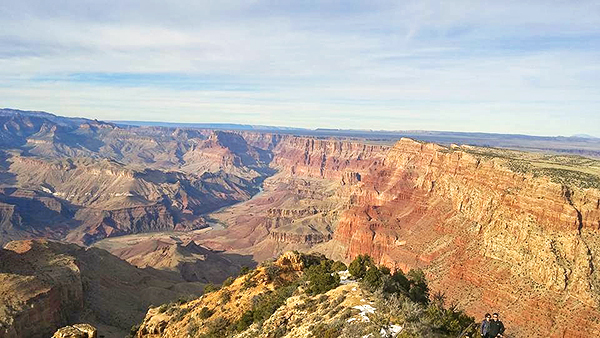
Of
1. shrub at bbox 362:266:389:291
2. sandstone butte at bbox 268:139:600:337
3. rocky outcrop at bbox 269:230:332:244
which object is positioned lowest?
rocky outcrop at bbox 269:230:332:244

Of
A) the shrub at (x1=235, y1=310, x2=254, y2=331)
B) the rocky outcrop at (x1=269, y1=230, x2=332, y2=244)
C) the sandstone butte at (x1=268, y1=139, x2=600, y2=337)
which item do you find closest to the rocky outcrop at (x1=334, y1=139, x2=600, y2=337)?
the sandstone butte at (x1=268, y1=139, x2=600, y2=337)

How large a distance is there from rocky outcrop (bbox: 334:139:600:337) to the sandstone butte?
13 cm

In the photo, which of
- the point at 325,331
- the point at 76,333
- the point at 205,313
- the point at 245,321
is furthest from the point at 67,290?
the point at 325,331

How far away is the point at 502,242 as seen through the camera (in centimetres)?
7500

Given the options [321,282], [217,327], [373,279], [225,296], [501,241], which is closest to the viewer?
[373,279]

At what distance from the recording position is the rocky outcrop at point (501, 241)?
Result: 200ft

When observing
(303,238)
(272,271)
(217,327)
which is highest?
(272,271)

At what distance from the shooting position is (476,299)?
6894 centimetres

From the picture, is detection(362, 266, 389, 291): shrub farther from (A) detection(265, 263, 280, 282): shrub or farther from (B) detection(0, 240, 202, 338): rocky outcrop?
(B) detection(0, 240, 202, 338): rocky outcrop

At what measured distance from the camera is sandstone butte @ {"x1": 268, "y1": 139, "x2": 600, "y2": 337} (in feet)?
198

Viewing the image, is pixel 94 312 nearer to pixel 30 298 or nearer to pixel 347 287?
pixel 30 298

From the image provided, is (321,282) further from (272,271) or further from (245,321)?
(272,271)

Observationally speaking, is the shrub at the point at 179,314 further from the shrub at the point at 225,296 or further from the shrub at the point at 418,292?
the shrub at the point at 418,292

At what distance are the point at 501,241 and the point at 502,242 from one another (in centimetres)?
39
